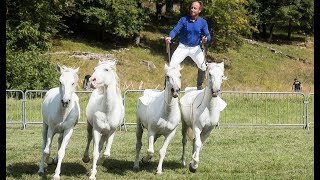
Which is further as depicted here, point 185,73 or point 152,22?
point 152,22

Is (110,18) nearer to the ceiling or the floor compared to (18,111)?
nearer to the ceiling

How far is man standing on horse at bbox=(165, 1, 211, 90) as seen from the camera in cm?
1278

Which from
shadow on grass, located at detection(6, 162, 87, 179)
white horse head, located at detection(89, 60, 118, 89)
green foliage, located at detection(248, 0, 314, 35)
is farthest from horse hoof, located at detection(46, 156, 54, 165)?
green foliage, located at detection(248, 0, 314, 35)

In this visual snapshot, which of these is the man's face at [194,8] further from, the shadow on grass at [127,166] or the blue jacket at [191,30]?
the shadow on grass at [127,166]

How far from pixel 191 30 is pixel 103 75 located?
2.85m

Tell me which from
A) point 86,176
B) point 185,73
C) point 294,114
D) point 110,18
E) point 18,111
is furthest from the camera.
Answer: point 110,18

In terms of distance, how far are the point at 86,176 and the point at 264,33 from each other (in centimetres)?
5786

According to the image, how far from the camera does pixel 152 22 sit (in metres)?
61.9

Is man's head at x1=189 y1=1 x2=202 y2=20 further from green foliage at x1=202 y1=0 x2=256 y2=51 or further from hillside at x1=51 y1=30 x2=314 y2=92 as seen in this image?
green foliage at x1=202 y1=0 x2=256 y2=51

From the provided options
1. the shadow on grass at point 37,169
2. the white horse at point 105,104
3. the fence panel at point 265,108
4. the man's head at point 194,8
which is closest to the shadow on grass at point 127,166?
the shadow on grass at point 37,169

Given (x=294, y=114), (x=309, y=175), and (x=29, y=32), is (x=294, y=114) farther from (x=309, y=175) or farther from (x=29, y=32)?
(x=29, y=32)

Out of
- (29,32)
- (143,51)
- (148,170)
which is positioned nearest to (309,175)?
(148,170)

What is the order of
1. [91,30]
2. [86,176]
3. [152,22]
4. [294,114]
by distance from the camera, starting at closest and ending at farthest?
[86,176] < [294,114] < [91,30] < [152,22]

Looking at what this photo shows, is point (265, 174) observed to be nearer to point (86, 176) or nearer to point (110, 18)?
point (86, 176)
